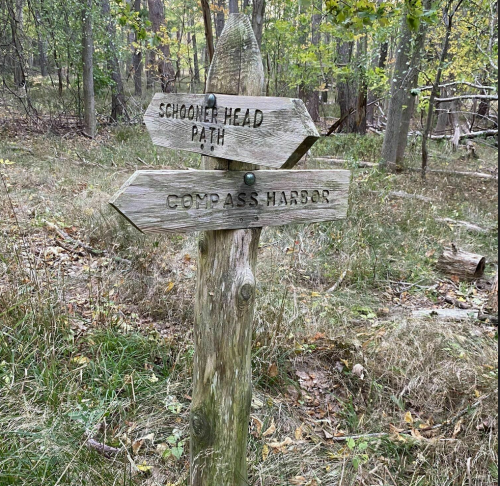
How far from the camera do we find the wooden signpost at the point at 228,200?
4.95 ft

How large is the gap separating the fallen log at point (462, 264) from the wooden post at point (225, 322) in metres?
3.90

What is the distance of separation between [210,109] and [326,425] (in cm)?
212

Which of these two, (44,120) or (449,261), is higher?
(44,120)

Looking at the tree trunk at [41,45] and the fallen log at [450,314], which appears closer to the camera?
the fallen log at [450,314]

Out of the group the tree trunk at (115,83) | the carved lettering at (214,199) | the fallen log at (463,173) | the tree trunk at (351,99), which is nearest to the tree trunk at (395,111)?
the fallen log at (463,173)

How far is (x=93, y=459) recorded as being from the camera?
80.7 inches

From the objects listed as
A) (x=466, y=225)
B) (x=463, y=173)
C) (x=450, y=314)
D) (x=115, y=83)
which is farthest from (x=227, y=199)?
(x=115, y=83)

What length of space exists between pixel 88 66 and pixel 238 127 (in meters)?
10.0

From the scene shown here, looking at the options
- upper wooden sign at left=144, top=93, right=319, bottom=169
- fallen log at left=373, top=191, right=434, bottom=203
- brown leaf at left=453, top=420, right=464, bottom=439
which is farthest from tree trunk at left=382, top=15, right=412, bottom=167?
upper wooden sign at left=144, top=93, right=319, bottom=169

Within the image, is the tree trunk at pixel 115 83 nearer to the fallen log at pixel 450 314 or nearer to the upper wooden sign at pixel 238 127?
the fallen log at pixel 450 314

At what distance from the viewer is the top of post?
1652mm

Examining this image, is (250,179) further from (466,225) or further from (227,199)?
(466,225)

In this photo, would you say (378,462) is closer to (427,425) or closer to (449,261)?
(427,425)

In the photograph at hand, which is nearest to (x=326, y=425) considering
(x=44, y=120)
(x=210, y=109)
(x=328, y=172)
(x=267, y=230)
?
(x=328, y=172)
